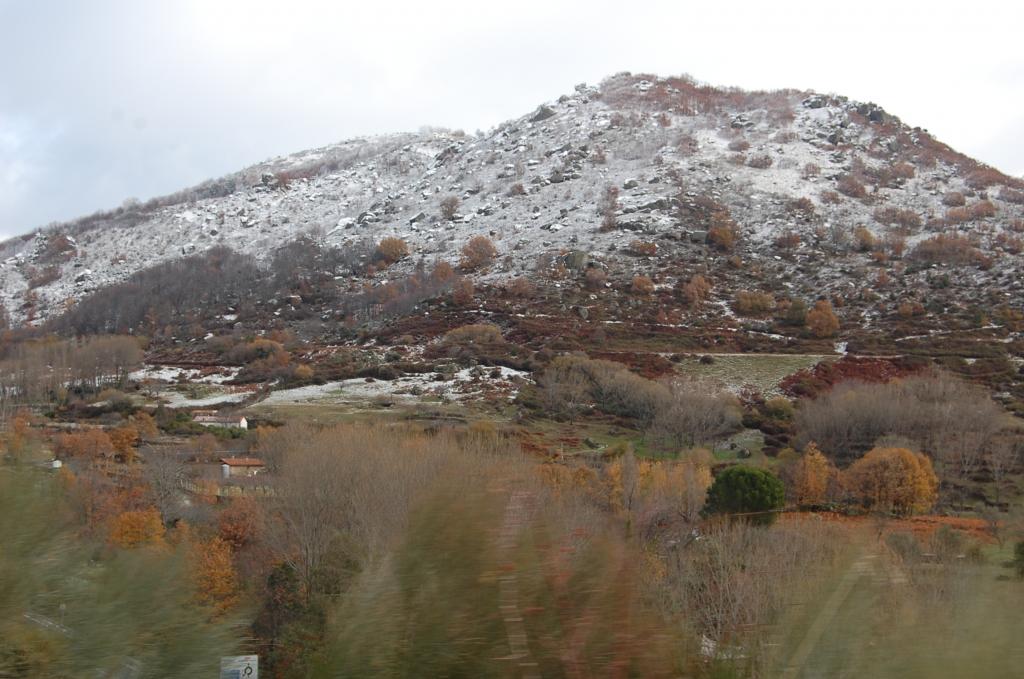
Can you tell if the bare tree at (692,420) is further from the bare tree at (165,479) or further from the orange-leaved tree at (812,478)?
the bare tree at (165,479)

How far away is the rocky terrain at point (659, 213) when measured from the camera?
69562 mm

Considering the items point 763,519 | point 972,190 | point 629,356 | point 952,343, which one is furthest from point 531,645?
point 972,190

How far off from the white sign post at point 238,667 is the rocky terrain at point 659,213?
6113 centimetres

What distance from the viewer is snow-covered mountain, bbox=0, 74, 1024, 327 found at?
78.7 m

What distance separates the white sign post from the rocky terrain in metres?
61.1

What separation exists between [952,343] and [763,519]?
52.5 m

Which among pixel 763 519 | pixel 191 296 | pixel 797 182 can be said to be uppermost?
pixel 797 182

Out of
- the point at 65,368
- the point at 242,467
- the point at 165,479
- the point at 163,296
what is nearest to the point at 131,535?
the point at 165,479

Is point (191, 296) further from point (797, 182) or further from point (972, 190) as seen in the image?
point (972, 190)

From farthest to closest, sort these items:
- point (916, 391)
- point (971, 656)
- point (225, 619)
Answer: point (916, 391) < point (225, 619) < point (971, 656)

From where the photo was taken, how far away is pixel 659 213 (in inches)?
3324

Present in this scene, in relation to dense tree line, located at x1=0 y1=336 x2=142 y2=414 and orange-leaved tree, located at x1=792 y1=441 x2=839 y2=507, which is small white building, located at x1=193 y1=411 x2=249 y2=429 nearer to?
dense tree line, located at x1=0 y1=336 x2=142 y2=414

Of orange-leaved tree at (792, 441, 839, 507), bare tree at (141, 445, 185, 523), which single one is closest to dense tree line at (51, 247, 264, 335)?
bare tree at (141, 445, 185, 523)

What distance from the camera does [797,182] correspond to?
3558 inches
